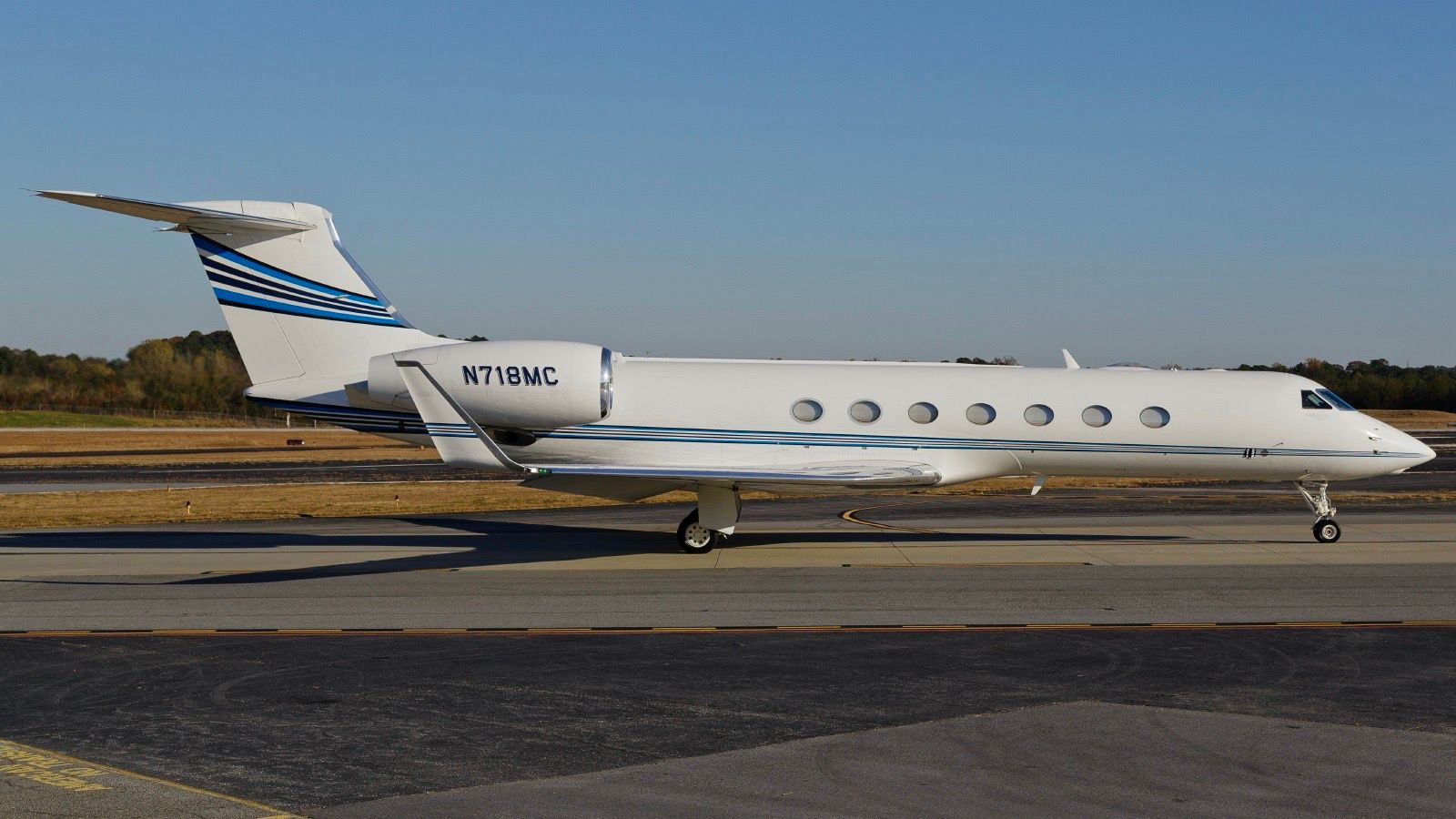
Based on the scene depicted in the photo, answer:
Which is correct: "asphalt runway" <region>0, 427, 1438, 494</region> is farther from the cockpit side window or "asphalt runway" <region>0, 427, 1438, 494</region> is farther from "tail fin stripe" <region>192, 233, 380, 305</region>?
"tail fin stripe" <region>192, 233, 380, 305</region>

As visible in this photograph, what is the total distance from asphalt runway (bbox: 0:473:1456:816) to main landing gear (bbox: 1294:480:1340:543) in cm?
30

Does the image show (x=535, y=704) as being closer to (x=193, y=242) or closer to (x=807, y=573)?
(x=807, y=573)

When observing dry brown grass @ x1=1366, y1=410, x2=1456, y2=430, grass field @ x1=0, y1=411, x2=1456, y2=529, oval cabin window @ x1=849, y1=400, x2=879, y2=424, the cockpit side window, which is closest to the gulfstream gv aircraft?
oval cabin window @ x1=849, y1=400, x2=879, y2=424

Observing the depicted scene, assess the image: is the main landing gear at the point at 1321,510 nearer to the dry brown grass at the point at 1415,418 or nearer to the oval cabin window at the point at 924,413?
the oval cabin window at the point at 924,413

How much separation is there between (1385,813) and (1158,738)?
6.19ft

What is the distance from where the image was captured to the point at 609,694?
35.1ft

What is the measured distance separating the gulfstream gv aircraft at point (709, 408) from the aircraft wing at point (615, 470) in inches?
3.4

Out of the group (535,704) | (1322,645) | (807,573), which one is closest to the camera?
(535,704)

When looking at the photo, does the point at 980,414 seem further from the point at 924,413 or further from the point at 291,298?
the point at 291,298

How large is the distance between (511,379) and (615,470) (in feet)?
8.11

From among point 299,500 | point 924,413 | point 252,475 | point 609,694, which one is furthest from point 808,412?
point 252,475

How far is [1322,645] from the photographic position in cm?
1272

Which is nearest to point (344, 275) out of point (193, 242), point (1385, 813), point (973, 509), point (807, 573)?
point (193, 242)

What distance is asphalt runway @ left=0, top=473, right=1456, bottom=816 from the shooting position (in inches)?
315
